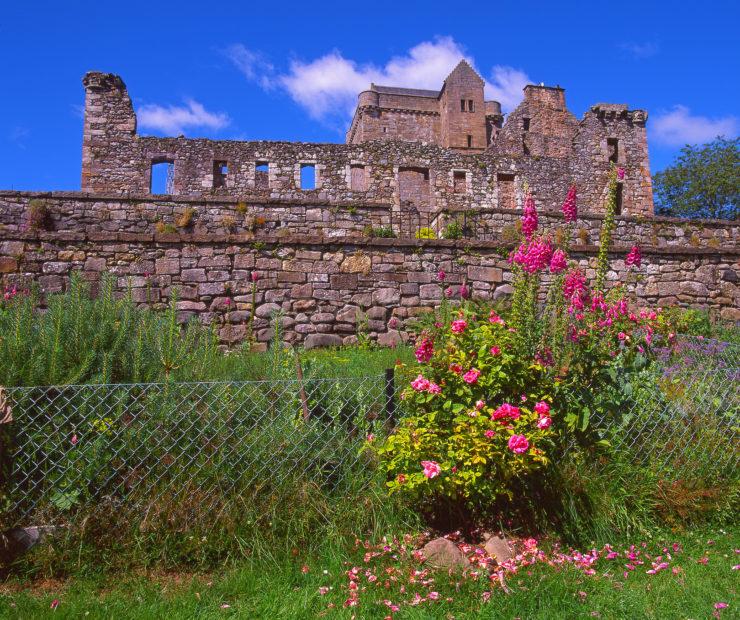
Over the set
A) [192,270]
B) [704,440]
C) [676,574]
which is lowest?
[676,574]

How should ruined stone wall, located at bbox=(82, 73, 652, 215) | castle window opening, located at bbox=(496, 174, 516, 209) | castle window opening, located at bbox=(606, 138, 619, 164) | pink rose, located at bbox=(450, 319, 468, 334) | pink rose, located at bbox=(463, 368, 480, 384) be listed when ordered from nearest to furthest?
1. pink rose, located at bbox=(463, 368, 480, 384)
2. pink rose, located at bbox=(450, 319, 468, 334)
3. ruined stone wall, located at bbox=(82, 73, 652, 215)
4. castle window opening, located at bbox=(496, 174, 516, 209)
5. castle window opening, located at bbox=(606, 138, 619, 164)

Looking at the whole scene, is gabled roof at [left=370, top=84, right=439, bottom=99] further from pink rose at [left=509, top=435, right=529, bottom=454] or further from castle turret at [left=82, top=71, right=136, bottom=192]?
pink rose at [left=509, top=435, right=529, bottom=454]

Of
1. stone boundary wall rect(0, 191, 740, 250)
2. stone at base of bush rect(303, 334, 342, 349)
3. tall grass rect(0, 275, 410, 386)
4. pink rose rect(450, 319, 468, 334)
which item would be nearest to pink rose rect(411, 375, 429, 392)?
pink rose rect(450, 319, 468, 334)

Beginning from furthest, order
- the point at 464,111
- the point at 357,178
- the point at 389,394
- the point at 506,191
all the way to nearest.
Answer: the point at 464,111
the point at 506,191
the point at 357,178
the point at 389,394

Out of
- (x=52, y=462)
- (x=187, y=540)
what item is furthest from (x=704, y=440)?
(x=52, y=462)

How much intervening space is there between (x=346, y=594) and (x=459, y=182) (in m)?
18.2

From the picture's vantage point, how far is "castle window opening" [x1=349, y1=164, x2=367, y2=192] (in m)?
19.1

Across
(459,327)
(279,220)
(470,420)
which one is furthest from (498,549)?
(279,220)

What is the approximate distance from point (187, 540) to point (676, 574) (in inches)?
111

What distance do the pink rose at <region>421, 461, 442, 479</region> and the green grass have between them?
52 cm

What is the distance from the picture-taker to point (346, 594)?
10.1 feet

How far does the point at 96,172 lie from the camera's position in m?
18.6

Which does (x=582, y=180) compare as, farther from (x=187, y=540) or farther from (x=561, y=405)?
(x=187, y=540)

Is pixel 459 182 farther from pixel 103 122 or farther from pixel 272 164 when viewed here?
pixel 103 122
